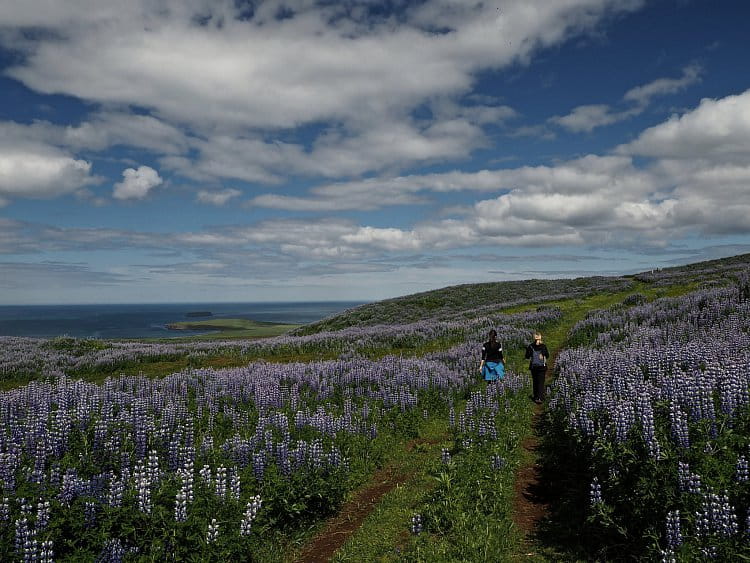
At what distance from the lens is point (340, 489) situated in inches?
352

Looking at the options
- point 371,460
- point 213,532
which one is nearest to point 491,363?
point 371,460

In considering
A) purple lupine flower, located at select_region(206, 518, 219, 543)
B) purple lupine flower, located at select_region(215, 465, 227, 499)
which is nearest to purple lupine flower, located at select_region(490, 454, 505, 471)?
purple lupine flower, located at select_region(215, 465, 227, 499)

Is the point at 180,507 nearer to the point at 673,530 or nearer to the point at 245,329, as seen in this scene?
the point at 673,530

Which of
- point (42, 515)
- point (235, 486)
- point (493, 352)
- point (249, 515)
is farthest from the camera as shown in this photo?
point (493, 352)

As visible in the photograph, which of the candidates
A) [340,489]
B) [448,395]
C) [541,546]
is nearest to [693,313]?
[448,395]

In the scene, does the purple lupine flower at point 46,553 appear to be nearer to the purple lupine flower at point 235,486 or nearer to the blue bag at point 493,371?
the purple lupine flower at point 235,486

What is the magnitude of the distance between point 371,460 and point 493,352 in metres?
6.73

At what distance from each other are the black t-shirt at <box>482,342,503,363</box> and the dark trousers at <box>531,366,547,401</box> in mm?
1351

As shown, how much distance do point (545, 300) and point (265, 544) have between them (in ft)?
122

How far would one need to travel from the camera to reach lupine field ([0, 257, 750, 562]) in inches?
232

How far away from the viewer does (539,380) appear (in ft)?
47.9

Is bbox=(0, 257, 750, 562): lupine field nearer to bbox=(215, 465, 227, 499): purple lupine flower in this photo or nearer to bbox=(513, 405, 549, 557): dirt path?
bbox=(215, 465, 227, 499): purple lupine flower

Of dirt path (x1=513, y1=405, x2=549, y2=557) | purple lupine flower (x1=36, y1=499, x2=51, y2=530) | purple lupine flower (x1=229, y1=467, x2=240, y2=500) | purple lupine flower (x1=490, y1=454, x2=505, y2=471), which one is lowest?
dirt path (x1=513, y1=405, x2=549, y2=557)

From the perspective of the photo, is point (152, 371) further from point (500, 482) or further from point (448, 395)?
point (500, 482)
